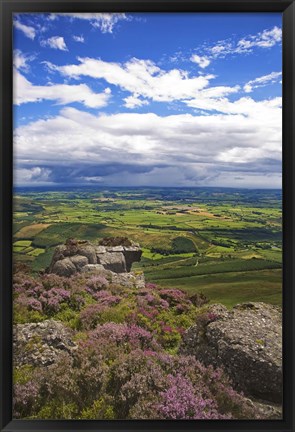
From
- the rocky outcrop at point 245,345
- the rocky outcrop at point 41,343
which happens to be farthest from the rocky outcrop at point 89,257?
the rocky outcrop at point 245,345

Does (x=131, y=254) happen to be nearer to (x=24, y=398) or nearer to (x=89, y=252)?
(x=89, y=252)

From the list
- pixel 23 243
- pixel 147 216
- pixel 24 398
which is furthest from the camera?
pixel 147 216

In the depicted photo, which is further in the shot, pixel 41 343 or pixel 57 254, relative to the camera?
pixel 57 254

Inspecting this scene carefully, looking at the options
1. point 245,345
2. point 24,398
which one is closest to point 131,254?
point 245,345

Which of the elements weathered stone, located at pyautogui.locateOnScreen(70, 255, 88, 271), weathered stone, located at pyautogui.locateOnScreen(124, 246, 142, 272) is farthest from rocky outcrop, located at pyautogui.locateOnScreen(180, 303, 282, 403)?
weathered stone, located at pyautogui.locateOnScreen(70, 255, 88, 271)

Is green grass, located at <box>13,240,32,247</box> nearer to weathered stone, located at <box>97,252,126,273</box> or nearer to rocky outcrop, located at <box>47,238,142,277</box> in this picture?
rocky outcrop, located at <box>47,238,142,277</box>

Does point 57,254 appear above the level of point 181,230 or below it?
below
